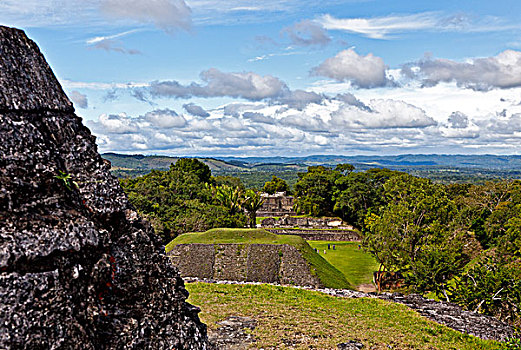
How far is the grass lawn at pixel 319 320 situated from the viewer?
34.1 feet

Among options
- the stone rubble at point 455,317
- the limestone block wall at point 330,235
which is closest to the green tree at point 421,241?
the stone rubble at point 455,317

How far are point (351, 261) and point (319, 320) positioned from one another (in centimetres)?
2407

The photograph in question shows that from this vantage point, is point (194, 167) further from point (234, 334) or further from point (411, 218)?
point (234, 334)

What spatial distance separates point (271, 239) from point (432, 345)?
16905 millimetres

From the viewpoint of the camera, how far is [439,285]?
20.7 meters

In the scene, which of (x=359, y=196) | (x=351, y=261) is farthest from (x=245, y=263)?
(x=359, y=196)

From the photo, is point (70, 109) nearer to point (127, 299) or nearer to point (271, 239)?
point (127, 299)

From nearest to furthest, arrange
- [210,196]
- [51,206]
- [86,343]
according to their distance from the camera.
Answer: [86,343] → [51,206] → [210,196]

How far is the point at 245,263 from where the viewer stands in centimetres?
2456

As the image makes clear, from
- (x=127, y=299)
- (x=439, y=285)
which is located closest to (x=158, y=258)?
(x=127, y=299)

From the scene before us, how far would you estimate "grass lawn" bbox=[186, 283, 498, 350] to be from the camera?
34.1 feet

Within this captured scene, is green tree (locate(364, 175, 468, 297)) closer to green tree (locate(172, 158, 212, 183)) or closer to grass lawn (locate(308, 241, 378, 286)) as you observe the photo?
grass lawn (locate(308, 241, 378, 286))

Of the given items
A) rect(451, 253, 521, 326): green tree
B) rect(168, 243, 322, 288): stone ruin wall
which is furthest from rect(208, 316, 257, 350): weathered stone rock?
rect(168, 243, 322, 288): stone ruin wall

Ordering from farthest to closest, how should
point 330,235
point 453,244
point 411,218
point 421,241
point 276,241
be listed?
point 330,235, point 276,241, point 411,218, point 421,241, point 453,244
